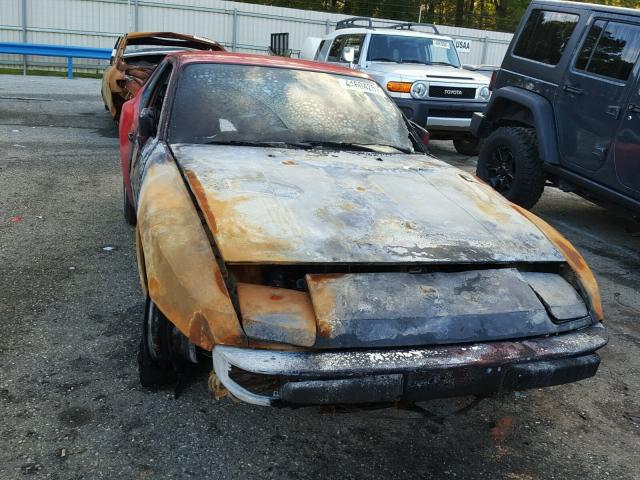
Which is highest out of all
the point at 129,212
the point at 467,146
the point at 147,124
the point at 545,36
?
the point at 545,36

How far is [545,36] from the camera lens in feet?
20.1

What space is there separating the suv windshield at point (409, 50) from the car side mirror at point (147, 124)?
6.26m

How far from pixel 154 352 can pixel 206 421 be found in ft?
1.23

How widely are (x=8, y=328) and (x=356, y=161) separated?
208 cm

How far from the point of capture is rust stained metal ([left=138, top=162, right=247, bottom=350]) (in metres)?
2.15

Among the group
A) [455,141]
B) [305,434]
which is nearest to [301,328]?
[305,434]

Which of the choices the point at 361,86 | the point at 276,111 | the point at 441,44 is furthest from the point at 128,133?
the point at 441,44

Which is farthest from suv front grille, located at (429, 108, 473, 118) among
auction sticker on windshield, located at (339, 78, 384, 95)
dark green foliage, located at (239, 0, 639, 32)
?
dark green foliage, located at (239, 0, 639, 32)

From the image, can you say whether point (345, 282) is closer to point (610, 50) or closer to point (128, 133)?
point (128, 133)

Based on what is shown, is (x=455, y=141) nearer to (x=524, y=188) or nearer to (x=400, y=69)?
(x=400, y=69)

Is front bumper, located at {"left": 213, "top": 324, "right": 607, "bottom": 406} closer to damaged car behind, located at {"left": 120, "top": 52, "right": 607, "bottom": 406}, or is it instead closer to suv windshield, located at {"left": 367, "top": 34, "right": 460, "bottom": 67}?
damaged car behind, located at {"left": 120, "top": 52, "right": 607, "bottom": 406}

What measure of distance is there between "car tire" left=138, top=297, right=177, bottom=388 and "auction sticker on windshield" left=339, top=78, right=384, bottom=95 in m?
2.23

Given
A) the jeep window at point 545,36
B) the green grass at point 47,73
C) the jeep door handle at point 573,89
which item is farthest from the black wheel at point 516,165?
the green grass at point 47,73

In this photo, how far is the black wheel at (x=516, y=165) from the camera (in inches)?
234
